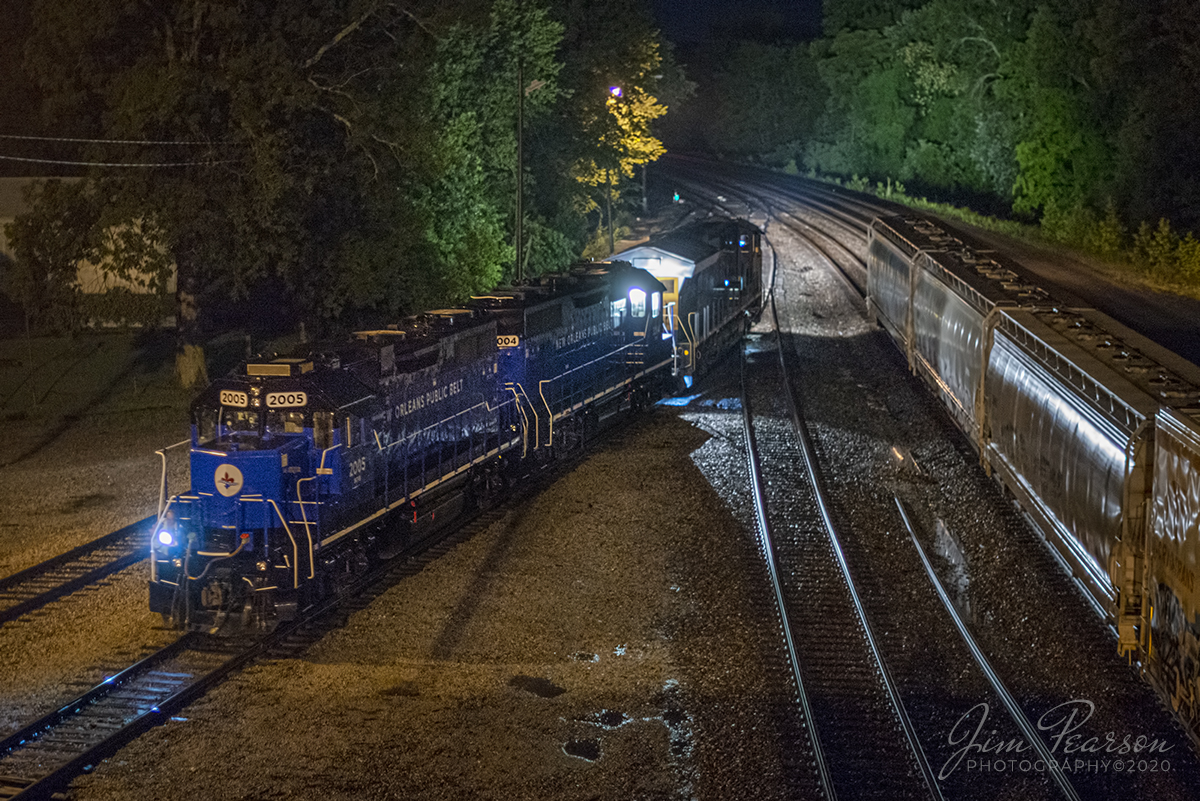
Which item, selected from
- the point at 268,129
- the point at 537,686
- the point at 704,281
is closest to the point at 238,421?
the point at 537,686

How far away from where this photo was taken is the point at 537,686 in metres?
12.0

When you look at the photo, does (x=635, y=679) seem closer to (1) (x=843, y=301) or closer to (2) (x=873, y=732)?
(2) (x=873, y=732)

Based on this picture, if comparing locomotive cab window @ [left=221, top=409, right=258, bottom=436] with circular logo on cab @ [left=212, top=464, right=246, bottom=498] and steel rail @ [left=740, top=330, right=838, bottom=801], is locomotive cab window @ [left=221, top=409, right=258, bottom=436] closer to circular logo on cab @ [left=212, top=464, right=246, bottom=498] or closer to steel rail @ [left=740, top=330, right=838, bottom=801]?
circular logo on cab @ [left=212, top=464, right=246, bottom=498]

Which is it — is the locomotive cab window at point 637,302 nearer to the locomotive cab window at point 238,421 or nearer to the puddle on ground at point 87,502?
the puddle on ground at point 87,502

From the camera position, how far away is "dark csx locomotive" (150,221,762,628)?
43.1ft

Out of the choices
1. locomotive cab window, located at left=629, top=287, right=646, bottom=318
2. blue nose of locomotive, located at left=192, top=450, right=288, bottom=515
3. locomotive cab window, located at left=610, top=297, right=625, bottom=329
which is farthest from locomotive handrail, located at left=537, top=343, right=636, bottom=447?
blue nose of locomotive, located at left=192, top=450, right=288, bottom=515

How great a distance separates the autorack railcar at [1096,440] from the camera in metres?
10.3

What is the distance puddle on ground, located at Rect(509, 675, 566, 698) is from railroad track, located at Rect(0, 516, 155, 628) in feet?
21.6

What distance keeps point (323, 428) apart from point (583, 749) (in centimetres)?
508

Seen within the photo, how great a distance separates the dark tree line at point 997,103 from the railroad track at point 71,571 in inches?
1612

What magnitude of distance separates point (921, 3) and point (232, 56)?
6498 cm

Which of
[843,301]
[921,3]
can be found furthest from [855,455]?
[921,3]

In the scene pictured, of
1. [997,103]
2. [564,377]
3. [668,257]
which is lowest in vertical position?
[564,377]

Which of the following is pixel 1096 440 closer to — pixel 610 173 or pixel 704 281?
pixel 704 281
